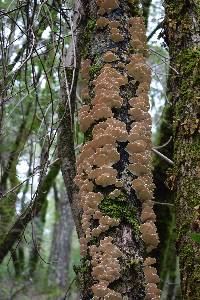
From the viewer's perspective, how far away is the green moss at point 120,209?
1.92 m

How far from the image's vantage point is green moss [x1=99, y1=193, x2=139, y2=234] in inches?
75.7

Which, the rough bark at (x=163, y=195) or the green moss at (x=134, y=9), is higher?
the green moss at (x=134, y=9)

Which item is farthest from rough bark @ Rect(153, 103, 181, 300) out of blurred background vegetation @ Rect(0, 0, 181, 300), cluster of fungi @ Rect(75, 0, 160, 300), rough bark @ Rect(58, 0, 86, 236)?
cluster of fungi @ Rect(75, 0, 160, 300)

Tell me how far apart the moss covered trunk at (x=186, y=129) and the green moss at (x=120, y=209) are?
0.26m

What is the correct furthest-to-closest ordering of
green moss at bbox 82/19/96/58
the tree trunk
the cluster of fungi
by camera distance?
the tree trunk < green moss at bbox 82/19/96/58 < the cluster of fungi

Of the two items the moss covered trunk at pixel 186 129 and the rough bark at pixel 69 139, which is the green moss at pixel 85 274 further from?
the rough bark at pixel 69 139

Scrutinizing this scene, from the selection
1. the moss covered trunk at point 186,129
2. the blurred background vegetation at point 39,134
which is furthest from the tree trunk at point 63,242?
the moss covered trunk at point 186,129

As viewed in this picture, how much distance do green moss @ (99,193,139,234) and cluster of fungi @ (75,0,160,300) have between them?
0.02m

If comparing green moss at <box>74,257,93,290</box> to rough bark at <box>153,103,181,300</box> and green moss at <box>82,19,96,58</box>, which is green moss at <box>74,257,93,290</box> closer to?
green moss at <box>82,19,96,58</box>

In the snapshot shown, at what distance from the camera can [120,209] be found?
1938mm

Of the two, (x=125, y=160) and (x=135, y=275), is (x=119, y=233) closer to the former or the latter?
(x=135, y=275)

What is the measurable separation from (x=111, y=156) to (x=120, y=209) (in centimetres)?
24

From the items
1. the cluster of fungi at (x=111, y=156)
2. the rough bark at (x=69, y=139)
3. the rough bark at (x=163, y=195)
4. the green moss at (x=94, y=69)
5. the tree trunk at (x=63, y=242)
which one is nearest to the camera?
the cluster of fungi at (x=111, y=156)

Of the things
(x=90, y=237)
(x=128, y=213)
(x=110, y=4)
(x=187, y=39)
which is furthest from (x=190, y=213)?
(x=110, y=4)
